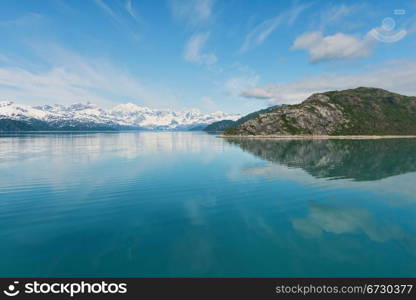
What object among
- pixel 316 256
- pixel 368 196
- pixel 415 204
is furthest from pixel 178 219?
pixel 415 204

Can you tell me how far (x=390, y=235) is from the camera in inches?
1481

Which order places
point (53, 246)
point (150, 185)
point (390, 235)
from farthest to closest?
point (150, 185) → point (390, 235) → point (53, 246)

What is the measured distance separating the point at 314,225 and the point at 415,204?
90.8ft

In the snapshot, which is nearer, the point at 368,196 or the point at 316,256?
the point at 316,256

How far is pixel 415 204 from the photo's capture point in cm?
5278

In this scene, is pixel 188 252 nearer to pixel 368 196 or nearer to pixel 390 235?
pixel 390 235

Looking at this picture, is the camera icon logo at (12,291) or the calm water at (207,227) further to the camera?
the calm water at (207,227)

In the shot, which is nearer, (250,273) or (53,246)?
(250,273)

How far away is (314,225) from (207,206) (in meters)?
19.9

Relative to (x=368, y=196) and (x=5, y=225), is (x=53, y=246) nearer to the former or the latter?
(x=5, y=225)

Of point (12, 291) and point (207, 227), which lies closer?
point (12, 291)

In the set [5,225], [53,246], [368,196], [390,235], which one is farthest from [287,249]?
[5,225]

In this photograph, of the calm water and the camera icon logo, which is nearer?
the camera icon logo

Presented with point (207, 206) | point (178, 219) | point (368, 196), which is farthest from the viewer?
point (368, 196)
